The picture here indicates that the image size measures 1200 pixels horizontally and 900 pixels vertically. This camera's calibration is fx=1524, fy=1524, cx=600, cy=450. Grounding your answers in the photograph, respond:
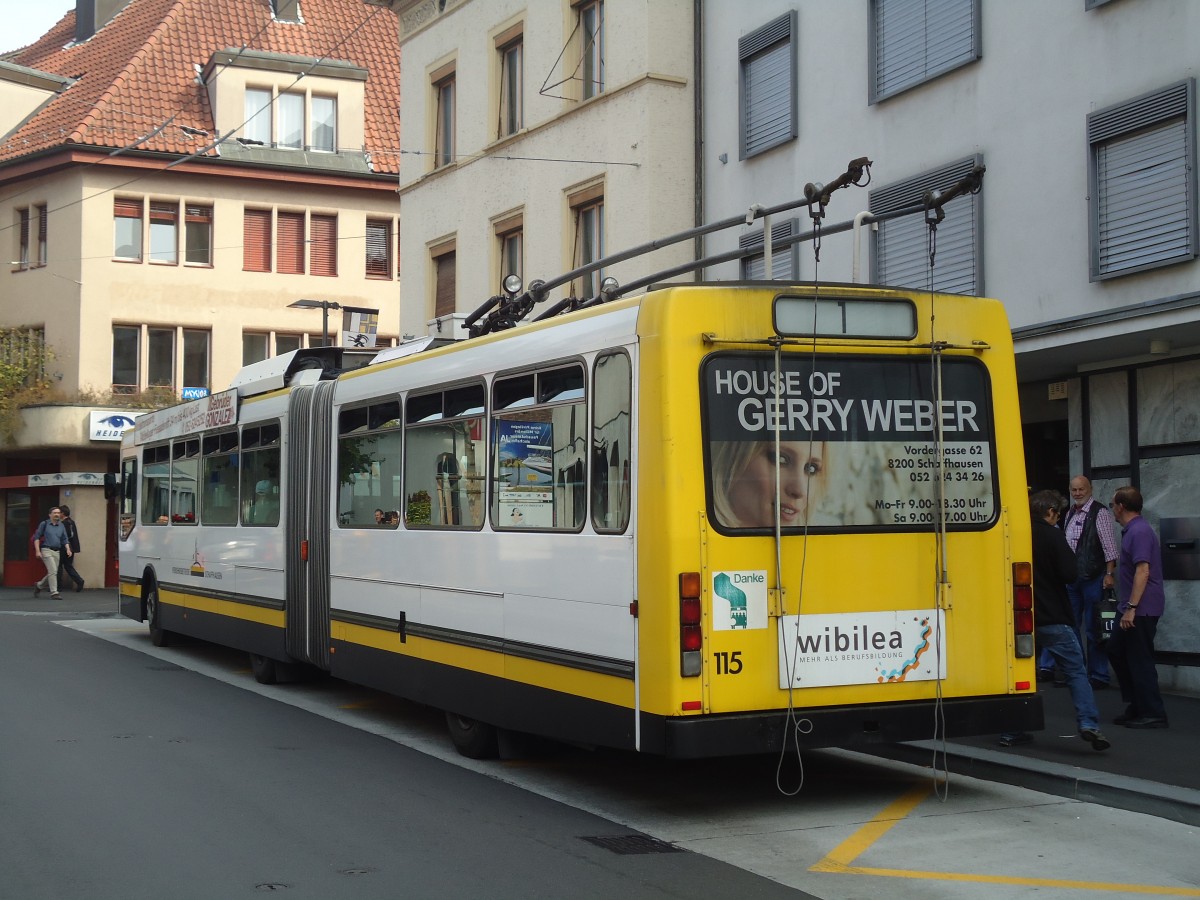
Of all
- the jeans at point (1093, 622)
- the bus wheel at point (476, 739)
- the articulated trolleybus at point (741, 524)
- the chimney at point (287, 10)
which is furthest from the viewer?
the chimney at point (287, 10)

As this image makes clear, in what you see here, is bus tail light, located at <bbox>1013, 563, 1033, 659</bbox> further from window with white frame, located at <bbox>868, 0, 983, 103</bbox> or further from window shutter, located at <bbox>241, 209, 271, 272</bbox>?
window shutter, located at <bbox>241, 209, 271, 272</bbox>

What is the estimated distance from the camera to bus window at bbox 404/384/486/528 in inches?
397

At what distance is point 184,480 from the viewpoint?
58.6ft

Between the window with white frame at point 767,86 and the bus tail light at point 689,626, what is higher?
the window with white frame at point 767,86

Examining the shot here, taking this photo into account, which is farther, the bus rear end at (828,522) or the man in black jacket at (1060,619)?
the man in black jacket at (1060,619)

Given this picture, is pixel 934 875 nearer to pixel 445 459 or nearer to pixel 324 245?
pixel 445 459

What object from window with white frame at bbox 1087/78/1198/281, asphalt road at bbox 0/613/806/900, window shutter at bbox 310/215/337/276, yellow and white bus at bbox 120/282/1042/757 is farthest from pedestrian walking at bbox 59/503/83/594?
yellow and white bus at bbox 120/282/1042/757

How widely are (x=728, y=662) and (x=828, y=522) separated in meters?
1.00

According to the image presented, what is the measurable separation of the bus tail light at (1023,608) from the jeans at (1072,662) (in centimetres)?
129

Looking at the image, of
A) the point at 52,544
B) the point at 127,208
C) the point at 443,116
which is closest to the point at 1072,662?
the point at 443,116

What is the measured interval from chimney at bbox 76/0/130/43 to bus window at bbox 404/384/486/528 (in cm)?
3564

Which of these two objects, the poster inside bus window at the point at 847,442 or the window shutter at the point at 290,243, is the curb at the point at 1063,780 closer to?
the poster inside bus window at the point at 847,442

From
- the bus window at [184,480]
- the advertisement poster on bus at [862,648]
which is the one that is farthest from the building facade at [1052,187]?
the bus window at [184,480]

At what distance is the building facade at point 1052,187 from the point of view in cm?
1338
